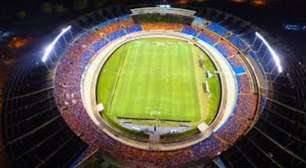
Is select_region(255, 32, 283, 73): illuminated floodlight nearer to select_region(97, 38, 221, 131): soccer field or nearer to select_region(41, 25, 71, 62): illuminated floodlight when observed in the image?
select_region(97, 38, 221, 131): soccer field

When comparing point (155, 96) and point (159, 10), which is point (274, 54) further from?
point (159, 10)

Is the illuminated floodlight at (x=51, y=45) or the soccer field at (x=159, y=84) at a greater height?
the illuminated floodlight at (x=51, y=45)

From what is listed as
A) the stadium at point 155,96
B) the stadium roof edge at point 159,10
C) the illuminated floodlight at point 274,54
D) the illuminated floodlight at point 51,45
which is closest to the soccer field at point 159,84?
the stadium at point 155,96

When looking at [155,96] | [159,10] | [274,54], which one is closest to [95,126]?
[155,96]

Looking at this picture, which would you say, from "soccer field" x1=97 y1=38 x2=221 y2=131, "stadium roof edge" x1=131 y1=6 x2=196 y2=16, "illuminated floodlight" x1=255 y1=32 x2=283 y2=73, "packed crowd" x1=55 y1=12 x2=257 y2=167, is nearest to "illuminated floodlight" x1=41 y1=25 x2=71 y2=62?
"packed crowd" x1=55 y1=12 x2=257 y2=167

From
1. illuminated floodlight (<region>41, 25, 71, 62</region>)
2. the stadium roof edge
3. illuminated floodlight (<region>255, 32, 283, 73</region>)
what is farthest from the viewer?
the stadium roof edge

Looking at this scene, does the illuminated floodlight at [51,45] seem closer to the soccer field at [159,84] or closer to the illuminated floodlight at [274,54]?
the soccer field at [159,84]

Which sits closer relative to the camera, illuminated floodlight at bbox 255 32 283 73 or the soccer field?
the soccer field
